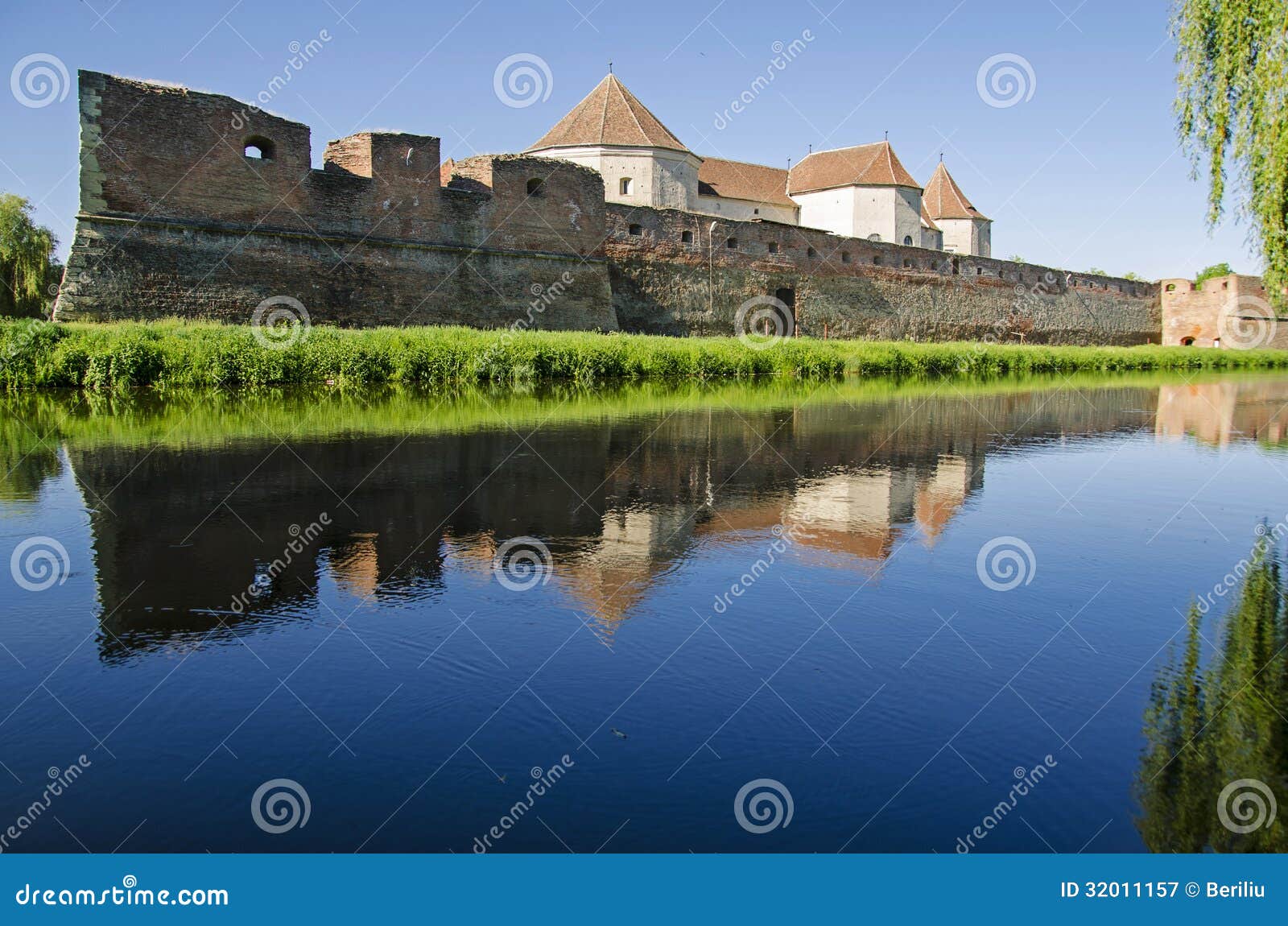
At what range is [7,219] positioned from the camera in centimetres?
3744

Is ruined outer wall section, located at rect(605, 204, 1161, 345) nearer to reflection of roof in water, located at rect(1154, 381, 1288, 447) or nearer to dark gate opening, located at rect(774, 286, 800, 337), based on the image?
dark gate opening, located at rect(774, 286, 800, 337)

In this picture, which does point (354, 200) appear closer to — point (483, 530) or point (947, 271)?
point (483, 530)

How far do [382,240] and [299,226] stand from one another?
2.04 meters

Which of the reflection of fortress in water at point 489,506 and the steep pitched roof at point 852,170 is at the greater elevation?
the steep pitched roof at point 852,170

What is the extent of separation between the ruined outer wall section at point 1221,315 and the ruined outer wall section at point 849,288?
0.90m

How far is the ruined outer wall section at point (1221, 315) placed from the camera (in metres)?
50.2

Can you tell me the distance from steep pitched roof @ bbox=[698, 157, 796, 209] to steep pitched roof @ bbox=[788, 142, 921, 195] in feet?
3.18

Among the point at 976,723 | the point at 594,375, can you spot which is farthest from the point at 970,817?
the point at 594,375

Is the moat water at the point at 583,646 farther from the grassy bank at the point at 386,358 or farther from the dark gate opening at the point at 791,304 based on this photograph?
the dark gate opening at the point at 791,304

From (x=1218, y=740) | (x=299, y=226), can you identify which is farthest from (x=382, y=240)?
(x=1218, y=740)

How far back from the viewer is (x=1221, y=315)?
5066 cm

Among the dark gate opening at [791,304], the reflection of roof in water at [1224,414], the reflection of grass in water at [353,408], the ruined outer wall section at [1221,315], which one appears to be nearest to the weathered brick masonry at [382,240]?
the dark gate opening at [791,304]

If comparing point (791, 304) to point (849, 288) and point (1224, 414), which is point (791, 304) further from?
point (1224, 414)

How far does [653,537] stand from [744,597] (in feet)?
5.24
